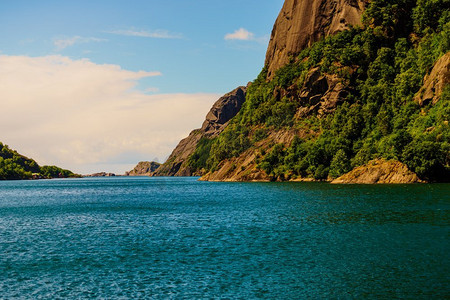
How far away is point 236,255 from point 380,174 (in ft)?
351

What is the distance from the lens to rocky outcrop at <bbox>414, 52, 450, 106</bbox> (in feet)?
457

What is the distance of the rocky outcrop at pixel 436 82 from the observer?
457 ft

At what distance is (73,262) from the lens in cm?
Result: 4134

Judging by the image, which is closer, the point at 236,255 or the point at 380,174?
the point at 236,255

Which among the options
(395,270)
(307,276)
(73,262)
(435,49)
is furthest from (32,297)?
(435,49)

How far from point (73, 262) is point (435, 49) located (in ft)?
545

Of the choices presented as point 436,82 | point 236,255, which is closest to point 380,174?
point 436,82

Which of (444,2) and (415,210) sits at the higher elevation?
(444,2)

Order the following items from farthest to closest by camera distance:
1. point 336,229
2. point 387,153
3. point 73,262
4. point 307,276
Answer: point 387,153 < point 336,229 < point 73,262 < point 307,276

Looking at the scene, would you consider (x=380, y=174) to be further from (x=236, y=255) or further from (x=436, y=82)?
(x=236, y=255)

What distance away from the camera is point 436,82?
143625 mm

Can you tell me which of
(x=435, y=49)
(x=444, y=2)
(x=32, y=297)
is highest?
(x=444, y=2)

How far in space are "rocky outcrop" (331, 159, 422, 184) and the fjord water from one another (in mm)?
56686

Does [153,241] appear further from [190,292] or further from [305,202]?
[305,202]
